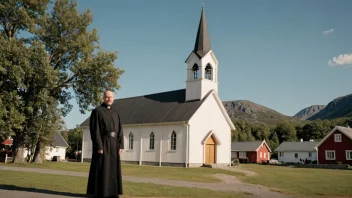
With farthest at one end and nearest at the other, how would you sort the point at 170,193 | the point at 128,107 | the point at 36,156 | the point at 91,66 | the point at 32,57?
the point at 128,107 < the point at 36,156 < the point at 91,66 < the point at 32,57 < the point at 170,193

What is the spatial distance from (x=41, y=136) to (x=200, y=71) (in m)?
16.8

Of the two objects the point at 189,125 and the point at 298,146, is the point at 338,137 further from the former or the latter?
the point at 189,125

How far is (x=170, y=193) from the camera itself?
40.8ft

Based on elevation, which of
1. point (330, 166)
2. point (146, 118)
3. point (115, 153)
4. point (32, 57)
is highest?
point (32, 57)

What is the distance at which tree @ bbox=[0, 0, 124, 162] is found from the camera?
84.9ft

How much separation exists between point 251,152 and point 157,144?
130ft

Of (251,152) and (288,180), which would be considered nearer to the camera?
(288,180)

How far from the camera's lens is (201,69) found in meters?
34.9

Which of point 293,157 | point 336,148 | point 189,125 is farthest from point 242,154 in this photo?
point 189,125

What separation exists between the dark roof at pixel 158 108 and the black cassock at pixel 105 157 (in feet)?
77.0

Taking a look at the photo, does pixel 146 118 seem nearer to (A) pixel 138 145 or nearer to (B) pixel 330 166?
(A) pixel 138 145

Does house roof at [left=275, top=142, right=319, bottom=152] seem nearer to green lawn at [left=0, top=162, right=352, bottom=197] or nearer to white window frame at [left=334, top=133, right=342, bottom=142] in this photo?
white window frame at [left=334, top=133, right=342, bottom=142]

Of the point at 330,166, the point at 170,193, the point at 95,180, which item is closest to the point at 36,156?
the point at 170,193

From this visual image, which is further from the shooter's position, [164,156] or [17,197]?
[164,156]
